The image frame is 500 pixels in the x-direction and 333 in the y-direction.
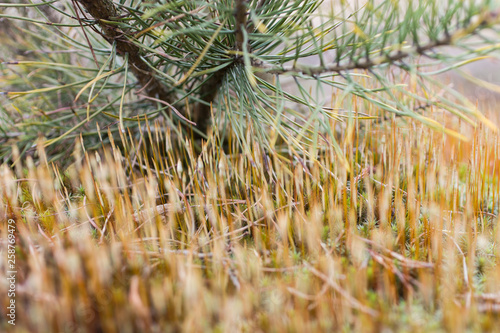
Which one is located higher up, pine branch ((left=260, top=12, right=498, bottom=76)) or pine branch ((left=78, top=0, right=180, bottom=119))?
pine branch ((left=78, top=0, right=180, bottom=119))

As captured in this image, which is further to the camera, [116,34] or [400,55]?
[116,34]

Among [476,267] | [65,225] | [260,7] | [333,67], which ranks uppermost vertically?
[260,7]

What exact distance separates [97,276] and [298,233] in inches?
14.0

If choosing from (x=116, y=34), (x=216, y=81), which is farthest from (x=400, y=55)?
(x=116, y=34)

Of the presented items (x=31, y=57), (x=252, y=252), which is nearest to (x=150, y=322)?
(x=252, y=252)

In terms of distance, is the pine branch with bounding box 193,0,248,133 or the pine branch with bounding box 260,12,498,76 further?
the pine branch with bounding box 193,0,248,133

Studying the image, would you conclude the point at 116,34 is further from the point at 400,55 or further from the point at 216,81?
the point at 400,55

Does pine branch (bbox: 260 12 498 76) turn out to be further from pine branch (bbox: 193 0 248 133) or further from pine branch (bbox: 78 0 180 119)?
pine branch (bbox: 78 0 180 119)

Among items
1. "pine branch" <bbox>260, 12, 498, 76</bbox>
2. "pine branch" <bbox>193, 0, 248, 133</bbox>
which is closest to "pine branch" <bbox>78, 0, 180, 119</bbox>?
"pine branch" <bbox>193, 0, 248, 133</bbox>

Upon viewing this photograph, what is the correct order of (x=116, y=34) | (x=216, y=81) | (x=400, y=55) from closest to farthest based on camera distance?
(x=400, y=55)
(x=116, y=34)
(x=216, y=81)

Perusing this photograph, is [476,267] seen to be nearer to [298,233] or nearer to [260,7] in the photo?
[298,233]

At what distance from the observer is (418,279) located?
1.80 feet

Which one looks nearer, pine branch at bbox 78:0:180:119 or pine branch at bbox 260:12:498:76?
pine branch at bbox 260:12:498:76

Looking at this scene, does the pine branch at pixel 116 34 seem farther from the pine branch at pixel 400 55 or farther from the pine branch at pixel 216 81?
the pine branch at pixel 400 55
